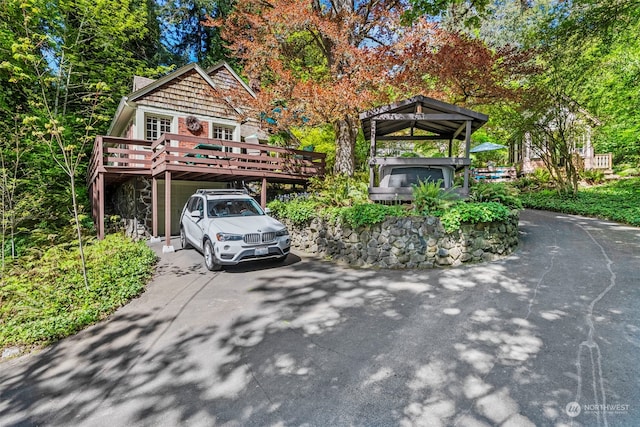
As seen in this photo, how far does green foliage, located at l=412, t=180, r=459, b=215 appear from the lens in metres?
7.01

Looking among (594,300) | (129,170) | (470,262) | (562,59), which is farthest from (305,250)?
(562,59)

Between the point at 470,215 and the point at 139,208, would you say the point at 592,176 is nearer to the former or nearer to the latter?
the point at 470,215

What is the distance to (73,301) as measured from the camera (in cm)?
539

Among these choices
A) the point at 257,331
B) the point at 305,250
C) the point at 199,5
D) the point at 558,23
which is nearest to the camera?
the point at 257,331

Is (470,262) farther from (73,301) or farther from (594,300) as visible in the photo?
(73,301)

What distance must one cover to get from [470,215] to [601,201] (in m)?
9.76

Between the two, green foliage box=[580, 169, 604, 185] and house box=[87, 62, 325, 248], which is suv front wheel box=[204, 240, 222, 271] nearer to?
house box=[87, 62, 325, 248]

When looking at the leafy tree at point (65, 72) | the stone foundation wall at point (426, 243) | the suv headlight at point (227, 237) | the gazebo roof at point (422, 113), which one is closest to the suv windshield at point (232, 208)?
the suv headlight at point (227, 237)

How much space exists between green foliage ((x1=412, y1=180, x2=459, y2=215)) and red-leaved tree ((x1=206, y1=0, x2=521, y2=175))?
11.0 ft

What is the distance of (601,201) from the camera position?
12.3 m

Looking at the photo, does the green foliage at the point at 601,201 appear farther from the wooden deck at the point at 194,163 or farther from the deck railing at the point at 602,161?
the wooden deck at the point at 194,163

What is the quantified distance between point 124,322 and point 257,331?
2.31 meters

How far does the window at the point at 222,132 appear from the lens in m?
14.9

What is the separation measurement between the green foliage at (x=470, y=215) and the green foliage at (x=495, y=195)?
1122 mm
